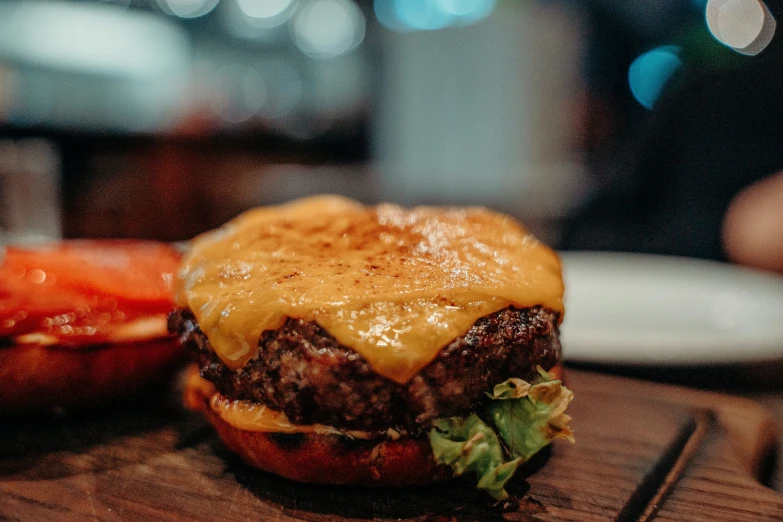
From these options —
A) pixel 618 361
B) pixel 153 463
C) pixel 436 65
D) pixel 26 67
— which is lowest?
pixel 153 463

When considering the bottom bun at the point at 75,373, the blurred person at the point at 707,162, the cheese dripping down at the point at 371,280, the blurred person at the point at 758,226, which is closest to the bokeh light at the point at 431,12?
the blurred person at the point at 707,162

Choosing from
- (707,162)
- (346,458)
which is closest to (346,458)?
(346,458)

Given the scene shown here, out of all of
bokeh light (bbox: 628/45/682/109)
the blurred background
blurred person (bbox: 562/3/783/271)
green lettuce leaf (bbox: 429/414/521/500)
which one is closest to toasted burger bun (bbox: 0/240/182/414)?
green lettuce leaf (bbox: 429/414/521/500)

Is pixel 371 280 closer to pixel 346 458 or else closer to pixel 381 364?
pixel 381 364

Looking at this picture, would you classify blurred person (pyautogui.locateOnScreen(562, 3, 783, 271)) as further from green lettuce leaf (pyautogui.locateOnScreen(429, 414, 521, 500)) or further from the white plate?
green lettuce leaf (pyautogui.locateOnScreen(429, 414, 521, 500))

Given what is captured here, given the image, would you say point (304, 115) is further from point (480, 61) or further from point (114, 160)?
point (114, 160)

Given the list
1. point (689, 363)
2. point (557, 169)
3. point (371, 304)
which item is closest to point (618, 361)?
point (689, 363)
